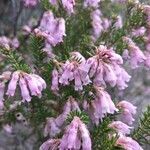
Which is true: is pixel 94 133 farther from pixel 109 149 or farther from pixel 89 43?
pixel 89 43

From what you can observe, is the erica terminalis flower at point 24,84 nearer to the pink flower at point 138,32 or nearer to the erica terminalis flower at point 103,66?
the erica terminalis flower at point 103,66

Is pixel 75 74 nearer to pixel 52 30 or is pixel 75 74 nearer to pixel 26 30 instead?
pixel 52 30

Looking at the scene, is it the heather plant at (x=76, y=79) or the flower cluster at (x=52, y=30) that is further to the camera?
the flower cluster at (x=52, y=30)

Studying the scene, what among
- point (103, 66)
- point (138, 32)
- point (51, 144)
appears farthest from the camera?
point (138, 32)

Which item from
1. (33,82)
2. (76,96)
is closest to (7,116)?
(76,96)

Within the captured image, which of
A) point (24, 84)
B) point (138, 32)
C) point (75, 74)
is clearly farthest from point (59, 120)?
point (138, 32)

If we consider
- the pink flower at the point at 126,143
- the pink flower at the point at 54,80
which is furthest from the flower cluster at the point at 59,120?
the pink flower at the point at 126,143

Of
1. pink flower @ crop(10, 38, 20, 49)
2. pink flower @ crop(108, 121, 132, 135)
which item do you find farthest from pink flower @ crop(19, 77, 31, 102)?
pink flower @ crop(10, 38, 20, 49)
